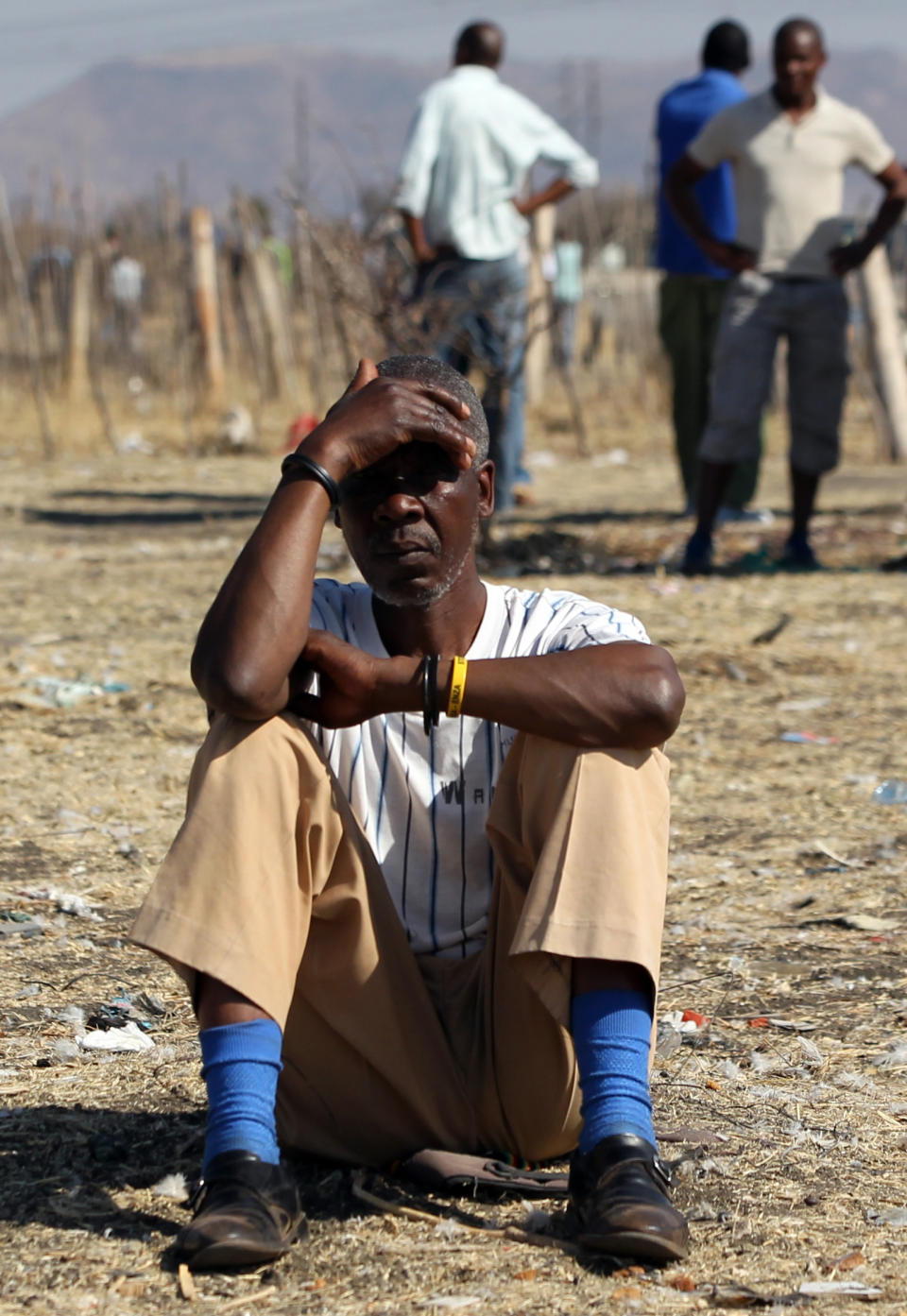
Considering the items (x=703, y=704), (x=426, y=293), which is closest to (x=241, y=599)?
(x=703, y=704)

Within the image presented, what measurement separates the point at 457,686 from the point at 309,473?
38 cm

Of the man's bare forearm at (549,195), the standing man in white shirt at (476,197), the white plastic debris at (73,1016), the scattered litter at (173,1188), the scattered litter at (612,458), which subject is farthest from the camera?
the scattered litter at (612,458)

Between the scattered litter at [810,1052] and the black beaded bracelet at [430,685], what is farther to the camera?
the scattered litter at [810,1052]

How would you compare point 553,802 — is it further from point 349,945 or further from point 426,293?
point 426,293

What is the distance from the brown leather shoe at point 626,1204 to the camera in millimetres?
2166

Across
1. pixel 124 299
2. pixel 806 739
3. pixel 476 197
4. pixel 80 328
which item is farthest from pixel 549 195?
pixel 124 299

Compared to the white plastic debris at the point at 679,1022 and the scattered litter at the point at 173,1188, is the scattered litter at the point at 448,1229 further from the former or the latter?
the white plastic debris at the point at 679,1022

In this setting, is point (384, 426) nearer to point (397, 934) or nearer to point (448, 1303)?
point (397, 934)

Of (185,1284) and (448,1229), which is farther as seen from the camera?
(448,1229)

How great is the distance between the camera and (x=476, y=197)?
823 centimetres

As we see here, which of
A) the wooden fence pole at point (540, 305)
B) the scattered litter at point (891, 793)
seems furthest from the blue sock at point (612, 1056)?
the wooden fence pole at point (540, 305)

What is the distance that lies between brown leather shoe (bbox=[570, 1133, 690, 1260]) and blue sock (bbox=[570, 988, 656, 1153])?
32mm

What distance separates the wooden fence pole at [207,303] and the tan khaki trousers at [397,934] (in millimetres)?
12965

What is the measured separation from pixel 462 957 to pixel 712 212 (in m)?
6.63
